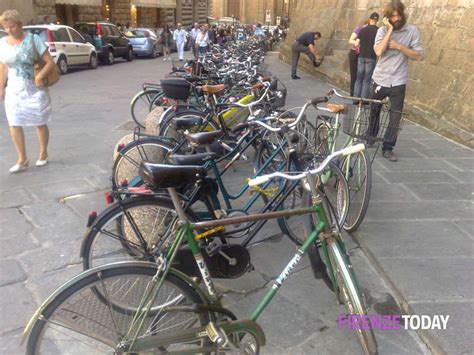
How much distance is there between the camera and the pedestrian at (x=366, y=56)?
308 inches

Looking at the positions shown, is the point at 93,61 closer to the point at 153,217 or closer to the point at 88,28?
the point at 88,28

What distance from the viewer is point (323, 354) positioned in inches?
94.6

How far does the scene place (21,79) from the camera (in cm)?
473

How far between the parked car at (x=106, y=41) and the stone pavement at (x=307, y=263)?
39.6ft

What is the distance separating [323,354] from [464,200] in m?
2.61

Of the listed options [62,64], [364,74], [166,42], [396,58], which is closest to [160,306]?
[396,58]

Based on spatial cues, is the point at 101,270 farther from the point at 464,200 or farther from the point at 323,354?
the point at 464,200

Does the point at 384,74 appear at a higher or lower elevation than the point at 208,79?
higher

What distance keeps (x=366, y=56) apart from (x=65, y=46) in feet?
32.2

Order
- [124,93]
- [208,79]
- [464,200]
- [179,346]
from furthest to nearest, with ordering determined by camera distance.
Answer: [124,93] < [208,79] < [464,200] < [179,346]

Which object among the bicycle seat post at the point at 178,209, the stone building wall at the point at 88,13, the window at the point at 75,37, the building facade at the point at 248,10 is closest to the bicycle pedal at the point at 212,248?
the bicycle seat post at the point at 178,209

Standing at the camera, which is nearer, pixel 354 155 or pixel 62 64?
pixel 354 155

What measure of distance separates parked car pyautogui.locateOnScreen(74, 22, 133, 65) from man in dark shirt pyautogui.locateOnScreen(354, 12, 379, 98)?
11684 millimetres

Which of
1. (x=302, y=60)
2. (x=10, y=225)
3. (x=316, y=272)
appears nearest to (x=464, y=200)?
(x=316, y=272)
